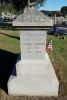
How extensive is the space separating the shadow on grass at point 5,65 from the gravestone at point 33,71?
0.50m

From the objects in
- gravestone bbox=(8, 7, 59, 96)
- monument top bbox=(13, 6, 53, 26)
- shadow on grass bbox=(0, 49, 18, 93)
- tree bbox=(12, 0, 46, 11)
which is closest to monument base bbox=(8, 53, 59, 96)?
gravestone bbox=(8, 7, 59, 96)

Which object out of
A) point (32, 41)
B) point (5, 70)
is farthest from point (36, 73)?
point (5, 70)

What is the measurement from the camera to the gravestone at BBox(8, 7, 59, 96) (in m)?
6.84

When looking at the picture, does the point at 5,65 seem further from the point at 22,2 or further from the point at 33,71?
the point at 22,2

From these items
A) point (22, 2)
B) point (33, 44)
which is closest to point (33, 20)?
point (33, 44)

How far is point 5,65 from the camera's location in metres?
9.96

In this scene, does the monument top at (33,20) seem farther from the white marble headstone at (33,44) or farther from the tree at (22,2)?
the tree at (22,2)

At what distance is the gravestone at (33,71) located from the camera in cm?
684

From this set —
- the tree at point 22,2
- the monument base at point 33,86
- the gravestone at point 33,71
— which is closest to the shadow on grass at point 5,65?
the monument base at point 33,86

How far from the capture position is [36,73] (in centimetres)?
697

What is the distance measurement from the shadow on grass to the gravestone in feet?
1.64

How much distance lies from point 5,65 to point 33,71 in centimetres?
321

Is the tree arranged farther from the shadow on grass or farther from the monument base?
the monument base

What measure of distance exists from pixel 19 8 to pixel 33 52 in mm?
41662
